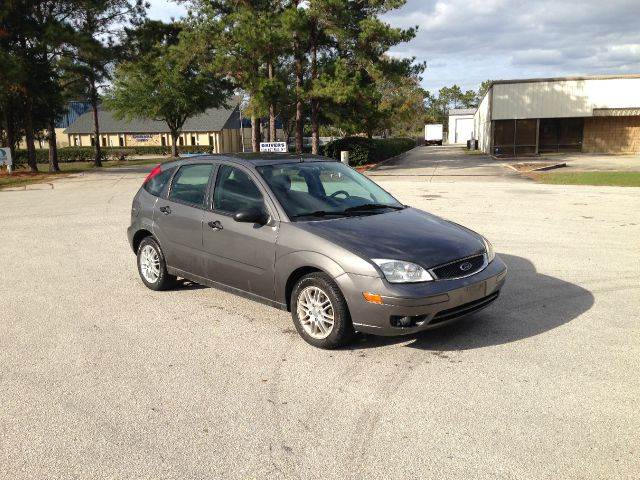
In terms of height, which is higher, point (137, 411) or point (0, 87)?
point (0, 87)

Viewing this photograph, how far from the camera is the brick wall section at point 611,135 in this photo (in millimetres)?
38438

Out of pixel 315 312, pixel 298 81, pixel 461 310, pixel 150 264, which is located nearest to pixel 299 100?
pixel 298 81

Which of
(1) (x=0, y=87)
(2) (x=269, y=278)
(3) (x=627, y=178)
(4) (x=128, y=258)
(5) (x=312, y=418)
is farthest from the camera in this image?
(1) (x=0, y=87)

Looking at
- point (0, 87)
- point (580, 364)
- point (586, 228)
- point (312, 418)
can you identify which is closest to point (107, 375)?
point (312, 418)

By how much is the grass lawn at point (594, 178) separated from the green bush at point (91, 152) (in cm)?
4309

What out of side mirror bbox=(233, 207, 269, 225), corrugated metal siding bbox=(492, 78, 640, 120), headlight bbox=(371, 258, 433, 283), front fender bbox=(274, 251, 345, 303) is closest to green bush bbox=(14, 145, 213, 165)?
corrugated metal siding bbox=(492, 78, 640, 120)

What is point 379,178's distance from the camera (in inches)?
939

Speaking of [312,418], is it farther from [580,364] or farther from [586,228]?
[586,228]

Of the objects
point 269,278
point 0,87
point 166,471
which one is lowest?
point 166,471

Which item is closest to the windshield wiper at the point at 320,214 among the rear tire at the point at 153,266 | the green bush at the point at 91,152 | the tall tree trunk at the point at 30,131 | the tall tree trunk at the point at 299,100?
the rear tire at the point at 153,266

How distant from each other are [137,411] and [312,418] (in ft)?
3.83

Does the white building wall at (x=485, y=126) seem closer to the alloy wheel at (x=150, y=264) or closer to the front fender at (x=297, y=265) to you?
the alloy wheel at (x=150, y=264)

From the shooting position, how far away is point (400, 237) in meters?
4.72

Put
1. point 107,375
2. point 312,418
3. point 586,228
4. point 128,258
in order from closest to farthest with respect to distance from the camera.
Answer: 1. point 312,418
2. point 107,375
3. point 128,258
4. point 586,228
